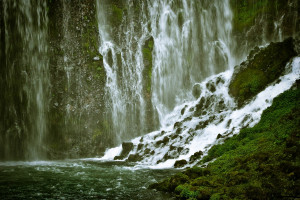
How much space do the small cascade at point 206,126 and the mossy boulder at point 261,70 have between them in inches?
28.5

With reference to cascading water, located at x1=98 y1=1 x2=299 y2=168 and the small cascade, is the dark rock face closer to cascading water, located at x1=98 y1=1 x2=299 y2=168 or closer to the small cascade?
the small cascade

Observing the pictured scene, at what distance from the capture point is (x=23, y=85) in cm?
3034

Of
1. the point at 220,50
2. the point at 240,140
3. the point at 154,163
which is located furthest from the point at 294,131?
the point at 220,50

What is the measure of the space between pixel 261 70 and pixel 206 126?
23.4 ft

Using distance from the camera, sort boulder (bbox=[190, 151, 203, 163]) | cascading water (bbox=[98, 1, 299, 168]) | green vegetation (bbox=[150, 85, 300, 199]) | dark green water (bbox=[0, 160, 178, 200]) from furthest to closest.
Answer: cascading water (bbox=[98, 1, 299, 168]) < boulder (bbox=[190, 151, 203, 163]) < dark green water (bbox=[0, 160, 178, 200]) < green vegetation (bbox=[150, 85, 300, 199])

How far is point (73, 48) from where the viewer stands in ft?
109

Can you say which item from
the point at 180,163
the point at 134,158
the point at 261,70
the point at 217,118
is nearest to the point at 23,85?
the point at 134,158

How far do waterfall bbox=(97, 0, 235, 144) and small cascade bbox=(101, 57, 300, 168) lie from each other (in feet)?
27.1

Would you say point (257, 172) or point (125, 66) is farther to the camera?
point (125, 66)

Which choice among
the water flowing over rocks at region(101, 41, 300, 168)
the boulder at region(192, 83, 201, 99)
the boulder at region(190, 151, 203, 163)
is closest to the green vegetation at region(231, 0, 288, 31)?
the boulder at region(192, 83, 201, 99)

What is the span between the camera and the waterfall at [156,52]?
33.5 meters

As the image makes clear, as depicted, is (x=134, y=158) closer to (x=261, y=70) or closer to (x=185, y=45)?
(x=261, y=70)

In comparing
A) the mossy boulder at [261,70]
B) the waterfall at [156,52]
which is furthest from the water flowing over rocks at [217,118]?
the waterfall at [156,52]

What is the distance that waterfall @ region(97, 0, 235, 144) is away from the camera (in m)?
33.5
